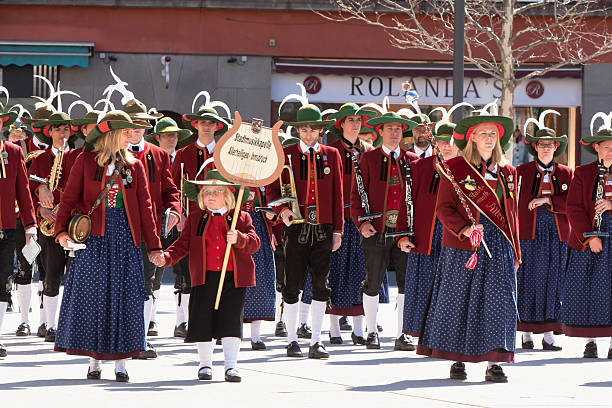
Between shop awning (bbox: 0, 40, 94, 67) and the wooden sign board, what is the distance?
15540 millimetres

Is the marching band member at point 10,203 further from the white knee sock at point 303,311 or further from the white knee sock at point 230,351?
the white knee sock at point 303,311

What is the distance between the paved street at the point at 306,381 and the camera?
8469 millimetres

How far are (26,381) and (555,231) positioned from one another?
18.3 feet

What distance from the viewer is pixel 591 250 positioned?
11.8 m

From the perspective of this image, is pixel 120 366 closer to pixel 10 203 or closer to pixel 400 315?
pixel 10 203

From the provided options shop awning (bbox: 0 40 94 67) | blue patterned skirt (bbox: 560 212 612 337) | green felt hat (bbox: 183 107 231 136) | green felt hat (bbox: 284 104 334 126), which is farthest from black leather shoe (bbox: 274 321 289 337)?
shop awning (bbox: 0 40 94 67)

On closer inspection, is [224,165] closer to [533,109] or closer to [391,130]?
[391,130]

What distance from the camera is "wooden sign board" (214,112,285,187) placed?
9555mm

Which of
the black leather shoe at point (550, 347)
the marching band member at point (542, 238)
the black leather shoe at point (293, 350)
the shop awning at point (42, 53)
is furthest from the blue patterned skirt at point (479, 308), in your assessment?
the shop awning at point (42, 53)

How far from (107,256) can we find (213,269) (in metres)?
0.76

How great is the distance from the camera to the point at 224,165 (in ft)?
31.3

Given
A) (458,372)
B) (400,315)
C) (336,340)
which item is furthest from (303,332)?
(458,372)

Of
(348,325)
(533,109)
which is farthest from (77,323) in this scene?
(533,109)

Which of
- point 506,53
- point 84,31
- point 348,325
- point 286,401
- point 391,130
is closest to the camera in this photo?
point 286,401
